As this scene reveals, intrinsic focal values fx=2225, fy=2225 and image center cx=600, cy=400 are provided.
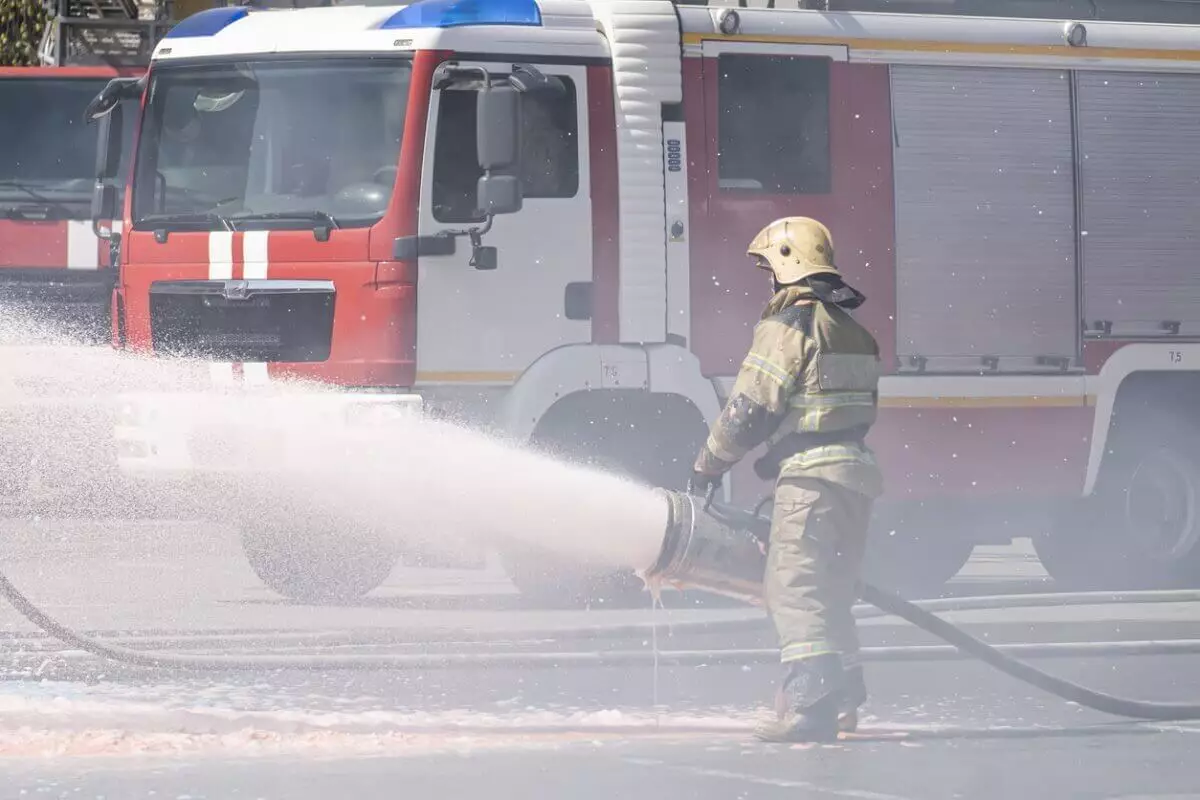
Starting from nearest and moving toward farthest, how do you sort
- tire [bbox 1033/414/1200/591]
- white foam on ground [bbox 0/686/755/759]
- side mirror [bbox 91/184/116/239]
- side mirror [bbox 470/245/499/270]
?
1. white foam on ground [bbox 0/686/755/759]
2. side mirror [bbox 470/245/499/270]
3. side mirror [bbox 91/184/116/239]
4. tire [bbox 1033/414/1200/591]

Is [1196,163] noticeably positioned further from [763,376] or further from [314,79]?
[763,376]

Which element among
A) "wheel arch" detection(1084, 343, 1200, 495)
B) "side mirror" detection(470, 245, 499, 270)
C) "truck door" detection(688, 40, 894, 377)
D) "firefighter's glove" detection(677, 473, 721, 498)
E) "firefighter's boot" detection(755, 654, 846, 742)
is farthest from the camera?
"wheel arch" detection(1084, 343, 1200, 495)

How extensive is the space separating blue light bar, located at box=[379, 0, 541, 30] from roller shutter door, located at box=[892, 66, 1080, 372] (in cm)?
213

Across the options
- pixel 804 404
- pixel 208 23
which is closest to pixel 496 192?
pixel 208 23

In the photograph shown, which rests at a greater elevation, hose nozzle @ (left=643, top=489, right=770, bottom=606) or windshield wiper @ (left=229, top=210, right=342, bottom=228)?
windshield wiper @ (left=229, top=210, right=342, bottom=228)

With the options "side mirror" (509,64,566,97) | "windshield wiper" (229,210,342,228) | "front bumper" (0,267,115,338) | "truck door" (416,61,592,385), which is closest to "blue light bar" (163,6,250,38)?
"windshield wiper" (229,210,342,228)

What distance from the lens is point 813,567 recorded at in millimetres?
7312

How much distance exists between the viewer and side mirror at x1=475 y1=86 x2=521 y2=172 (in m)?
10.3

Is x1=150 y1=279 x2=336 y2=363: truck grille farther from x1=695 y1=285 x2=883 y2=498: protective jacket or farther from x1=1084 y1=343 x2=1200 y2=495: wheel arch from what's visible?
x1=1084 y1=343 x2=1200 y2=495: wheel arch

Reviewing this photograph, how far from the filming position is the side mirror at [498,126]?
33.9ft

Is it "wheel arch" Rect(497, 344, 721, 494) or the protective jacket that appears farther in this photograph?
"wheel arch" Rect(497, 344, 721, 494)

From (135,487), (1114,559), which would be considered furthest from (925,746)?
(1114,559)

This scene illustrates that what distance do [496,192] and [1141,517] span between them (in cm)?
444

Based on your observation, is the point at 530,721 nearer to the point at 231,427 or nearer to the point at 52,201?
the point at 231,427
